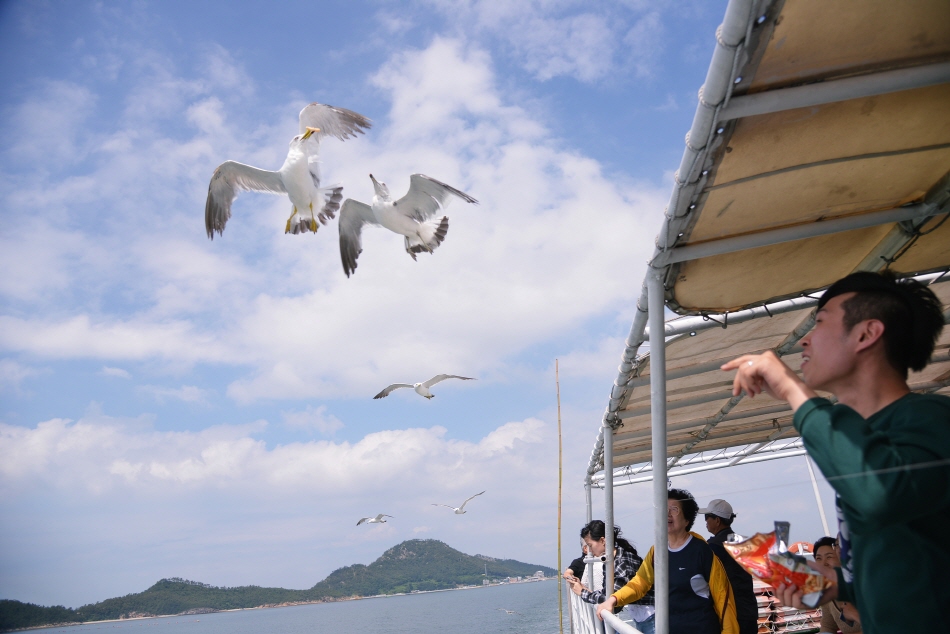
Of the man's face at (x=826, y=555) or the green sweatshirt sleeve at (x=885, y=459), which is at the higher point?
the man's face at (x=826, y=555)

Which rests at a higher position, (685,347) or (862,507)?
(685,347)

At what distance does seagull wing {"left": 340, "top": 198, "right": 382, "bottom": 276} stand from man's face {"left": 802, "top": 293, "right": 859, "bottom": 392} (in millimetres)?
12013

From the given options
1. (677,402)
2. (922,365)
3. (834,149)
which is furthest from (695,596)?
(922,365)

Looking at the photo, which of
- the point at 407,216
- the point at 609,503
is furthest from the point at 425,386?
the point at 609,503

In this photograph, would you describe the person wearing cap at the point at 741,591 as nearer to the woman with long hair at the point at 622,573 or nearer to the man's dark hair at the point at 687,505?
the man's dark hair at the point at 687,505

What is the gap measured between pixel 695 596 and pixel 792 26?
3022 mm

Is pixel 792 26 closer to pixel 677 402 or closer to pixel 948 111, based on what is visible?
pixel 948 111

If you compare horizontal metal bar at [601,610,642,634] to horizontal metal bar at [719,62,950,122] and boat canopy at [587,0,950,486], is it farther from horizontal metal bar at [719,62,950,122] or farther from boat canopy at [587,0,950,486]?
horizontal metal bar at [719,62,950,122]

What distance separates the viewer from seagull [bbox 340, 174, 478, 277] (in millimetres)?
12078

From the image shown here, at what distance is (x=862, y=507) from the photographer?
118cm

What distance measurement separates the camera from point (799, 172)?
2.51m

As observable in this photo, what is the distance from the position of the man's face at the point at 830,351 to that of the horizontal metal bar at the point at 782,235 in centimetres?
139

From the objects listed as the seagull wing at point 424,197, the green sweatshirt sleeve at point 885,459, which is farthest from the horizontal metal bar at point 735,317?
the seagull wing at point 424,197

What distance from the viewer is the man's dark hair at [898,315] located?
1.40 metres
